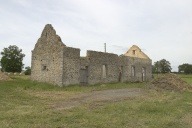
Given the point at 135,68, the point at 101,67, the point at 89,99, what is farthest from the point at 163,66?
the point at 89,99

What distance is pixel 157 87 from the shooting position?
71.5 ft

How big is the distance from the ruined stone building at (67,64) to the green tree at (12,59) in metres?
29.9

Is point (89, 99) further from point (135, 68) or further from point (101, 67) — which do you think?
point (135, 68)

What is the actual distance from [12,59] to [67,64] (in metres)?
34.7

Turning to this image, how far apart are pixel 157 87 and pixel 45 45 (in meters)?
11.1

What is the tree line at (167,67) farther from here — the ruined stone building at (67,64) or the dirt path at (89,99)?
the dirt path at (89,99)

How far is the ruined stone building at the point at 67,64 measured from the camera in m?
23.1

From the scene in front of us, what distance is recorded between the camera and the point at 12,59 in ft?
179

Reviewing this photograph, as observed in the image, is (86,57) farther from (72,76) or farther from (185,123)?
(185,123)

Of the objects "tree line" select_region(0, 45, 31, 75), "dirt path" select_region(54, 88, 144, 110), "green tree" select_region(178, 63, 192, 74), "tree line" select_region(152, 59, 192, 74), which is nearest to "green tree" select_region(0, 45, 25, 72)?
"tree line" select_region(0, 45, 31, 75)

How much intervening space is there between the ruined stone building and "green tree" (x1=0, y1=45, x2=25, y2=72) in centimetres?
2988

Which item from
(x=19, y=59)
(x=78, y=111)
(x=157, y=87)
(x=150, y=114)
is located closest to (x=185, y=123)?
(x=150, y=114)

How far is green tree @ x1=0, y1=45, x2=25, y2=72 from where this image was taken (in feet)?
177

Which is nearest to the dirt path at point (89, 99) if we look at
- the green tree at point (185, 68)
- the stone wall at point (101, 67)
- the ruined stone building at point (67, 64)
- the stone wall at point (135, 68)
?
→ the ruined stone building at point (67, 64)
